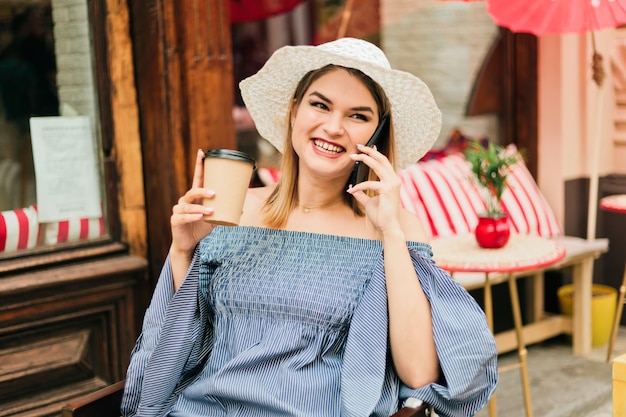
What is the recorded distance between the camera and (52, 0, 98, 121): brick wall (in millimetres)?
3186

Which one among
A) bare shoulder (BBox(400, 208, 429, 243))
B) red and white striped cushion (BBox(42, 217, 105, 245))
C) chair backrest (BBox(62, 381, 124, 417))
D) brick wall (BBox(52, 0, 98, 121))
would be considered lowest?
chair backrest (BBox(62, 381, 124, 417))

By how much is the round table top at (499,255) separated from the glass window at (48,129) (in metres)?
1.44

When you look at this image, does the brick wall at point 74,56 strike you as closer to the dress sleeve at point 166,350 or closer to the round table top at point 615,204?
the dress sleeve at point 166,350

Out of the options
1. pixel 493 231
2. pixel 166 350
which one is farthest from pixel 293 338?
pixel 493 231

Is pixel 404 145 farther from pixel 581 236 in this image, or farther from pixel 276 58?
pixel 581 236

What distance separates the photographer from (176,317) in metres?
2.20

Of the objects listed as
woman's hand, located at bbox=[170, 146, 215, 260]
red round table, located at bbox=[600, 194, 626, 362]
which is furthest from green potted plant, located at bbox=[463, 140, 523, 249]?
woman's hand, located at bbox=[170, 146, 215, 260]

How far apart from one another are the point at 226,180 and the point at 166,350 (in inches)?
20.9

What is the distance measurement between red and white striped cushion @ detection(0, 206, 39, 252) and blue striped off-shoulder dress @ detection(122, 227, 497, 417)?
1.04m

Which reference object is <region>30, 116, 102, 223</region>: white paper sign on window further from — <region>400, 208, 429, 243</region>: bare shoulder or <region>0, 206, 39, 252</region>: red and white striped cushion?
<region>400, 208, 429, 243</region>: bare shoulder

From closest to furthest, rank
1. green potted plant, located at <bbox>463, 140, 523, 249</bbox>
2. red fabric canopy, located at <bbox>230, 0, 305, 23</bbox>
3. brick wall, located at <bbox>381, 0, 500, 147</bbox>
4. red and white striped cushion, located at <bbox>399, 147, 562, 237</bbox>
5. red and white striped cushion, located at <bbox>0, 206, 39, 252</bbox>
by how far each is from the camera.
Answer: red and white striped cushion, located at <bbox>0, 206, 39, 252</bbox> < green potted plant, located at <bbox>463, 140, 523, 249</bbox> < red and white striped cushion, located at <bbox>399, 147, 562, 237</bbox> < brick wall, located at <bbox>381, 0, 500, 147</bbox> < red fabric canopy, located at <bbox>230, 0, 305, 23</bbox>

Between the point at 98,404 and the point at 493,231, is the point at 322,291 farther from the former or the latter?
the point at 493,231

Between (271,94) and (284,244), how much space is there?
1.59 ft

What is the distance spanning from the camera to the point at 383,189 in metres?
2.04
